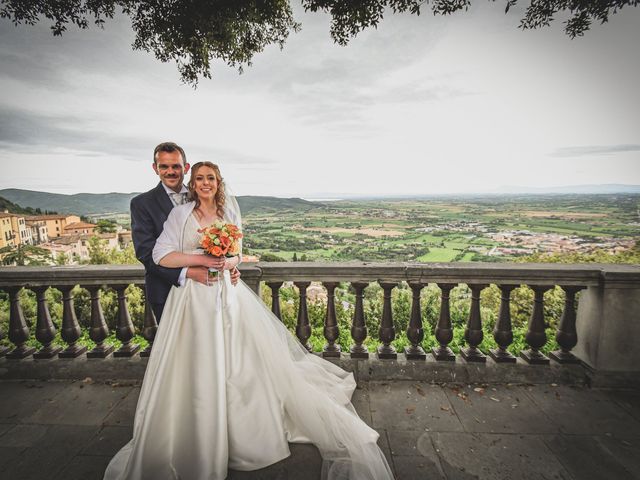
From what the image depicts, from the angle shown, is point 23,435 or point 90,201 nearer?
point 23,435

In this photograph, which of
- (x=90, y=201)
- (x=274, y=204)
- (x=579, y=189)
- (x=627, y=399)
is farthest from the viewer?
(x=579, y=189)

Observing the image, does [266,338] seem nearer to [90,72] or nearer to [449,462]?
[449,462]

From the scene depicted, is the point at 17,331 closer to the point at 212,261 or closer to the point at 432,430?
the point at 212,261

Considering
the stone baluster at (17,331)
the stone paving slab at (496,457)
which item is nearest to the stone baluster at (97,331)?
the stone baluster at (17,331)

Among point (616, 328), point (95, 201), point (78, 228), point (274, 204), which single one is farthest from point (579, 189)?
point (78, 228)

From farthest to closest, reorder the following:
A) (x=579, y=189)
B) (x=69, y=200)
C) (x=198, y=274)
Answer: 1. (x=579, y=189)
2. (x=69, y=200)
3. (x=198, y=274)

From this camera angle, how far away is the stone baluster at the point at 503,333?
10.2 feet

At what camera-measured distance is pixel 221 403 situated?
6.75ft

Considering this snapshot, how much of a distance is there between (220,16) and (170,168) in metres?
1.72

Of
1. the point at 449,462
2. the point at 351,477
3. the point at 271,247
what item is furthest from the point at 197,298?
the point at 271,247

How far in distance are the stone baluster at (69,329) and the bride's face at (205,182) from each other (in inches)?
81.8

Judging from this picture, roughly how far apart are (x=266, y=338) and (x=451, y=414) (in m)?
1.72

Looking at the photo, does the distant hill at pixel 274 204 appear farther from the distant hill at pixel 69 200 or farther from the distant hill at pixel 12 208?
the distant hill at pixel 12 208

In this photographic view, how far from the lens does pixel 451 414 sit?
2609 millimetres
